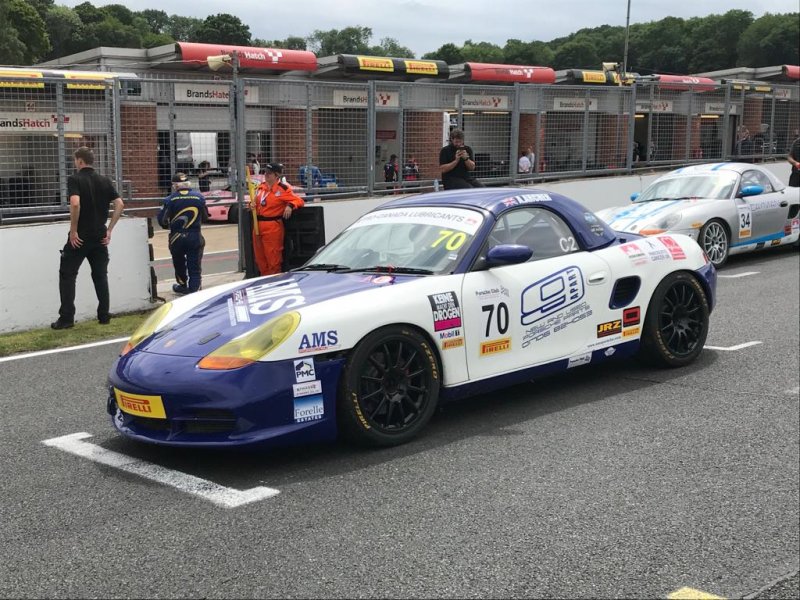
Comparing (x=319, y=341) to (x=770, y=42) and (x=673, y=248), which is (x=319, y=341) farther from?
(x=770, y=42)

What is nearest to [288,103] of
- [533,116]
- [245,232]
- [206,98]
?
[206,98]

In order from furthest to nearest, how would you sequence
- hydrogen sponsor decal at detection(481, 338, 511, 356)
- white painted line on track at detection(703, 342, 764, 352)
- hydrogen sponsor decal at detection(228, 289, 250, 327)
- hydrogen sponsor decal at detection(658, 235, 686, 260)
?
1. white painted line on track at detection(703, 342, 764, 352)
2. hydrogen sponsor decal at detection(658, 235, 686, 260)
3. hydrogen sponsor decal at detection(481, 338, 511, 356)
4. hydrogen sponsor decal at detection(228, 289, 250, 327)

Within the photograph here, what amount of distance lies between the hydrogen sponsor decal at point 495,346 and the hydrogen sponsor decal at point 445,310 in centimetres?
26

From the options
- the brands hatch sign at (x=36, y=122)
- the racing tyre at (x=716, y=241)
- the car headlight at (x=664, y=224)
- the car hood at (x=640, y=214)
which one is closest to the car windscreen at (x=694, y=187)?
the car hood at (x=640, y=214)

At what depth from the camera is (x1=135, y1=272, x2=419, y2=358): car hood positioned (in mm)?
4820

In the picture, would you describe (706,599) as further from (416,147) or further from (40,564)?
(416,147)

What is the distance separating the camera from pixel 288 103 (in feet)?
39.1

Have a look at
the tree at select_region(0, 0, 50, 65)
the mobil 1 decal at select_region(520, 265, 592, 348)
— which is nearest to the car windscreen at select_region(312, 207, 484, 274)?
the mobil 1 decal at select_region(520, 265, 592, 348)

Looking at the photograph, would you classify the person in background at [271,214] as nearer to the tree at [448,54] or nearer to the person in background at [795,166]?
the person in background at [795,166]

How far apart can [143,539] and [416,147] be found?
10.4 metres

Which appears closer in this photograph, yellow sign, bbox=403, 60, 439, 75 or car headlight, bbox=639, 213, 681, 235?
car headlight, bbox=639, 213, 681, 235

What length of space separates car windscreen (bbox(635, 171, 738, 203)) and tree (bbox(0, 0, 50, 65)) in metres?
30.0

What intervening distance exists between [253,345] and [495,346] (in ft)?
5.08

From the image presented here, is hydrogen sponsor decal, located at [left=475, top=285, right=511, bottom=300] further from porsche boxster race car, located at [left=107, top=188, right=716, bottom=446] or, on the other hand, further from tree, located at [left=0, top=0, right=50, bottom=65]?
tree, located at [left=0, top=0, right=50, bottom=65]
